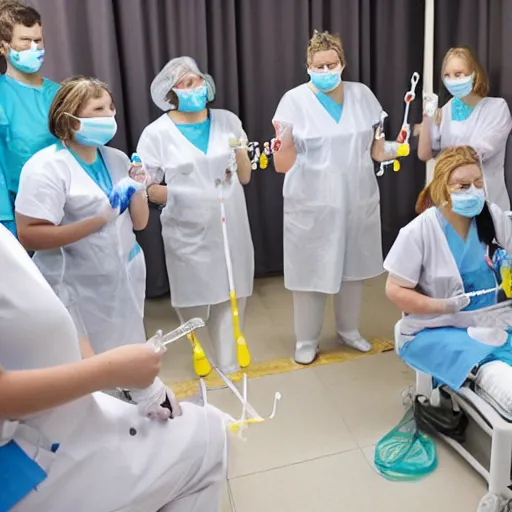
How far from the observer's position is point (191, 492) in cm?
112

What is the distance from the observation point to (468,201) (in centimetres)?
195

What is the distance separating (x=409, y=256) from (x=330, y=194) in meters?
0.63

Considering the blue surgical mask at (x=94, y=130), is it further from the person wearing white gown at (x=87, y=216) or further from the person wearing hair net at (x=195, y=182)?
the person wearing hair net at (x=195, y=182)

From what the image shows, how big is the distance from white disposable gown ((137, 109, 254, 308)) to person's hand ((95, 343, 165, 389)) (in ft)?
4.86

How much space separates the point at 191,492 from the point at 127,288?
107 cm

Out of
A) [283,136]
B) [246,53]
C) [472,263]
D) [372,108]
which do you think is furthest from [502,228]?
[246,53]

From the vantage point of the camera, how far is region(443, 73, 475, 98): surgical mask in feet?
8.45

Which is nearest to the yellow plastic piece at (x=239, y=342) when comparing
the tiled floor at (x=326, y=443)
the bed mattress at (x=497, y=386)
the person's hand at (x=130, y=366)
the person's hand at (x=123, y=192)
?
the tiled floor at (x=326, y=443)

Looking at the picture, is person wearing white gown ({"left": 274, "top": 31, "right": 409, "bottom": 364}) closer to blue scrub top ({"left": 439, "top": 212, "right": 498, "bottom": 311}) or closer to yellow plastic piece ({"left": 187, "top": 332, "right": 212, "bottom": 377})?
yellow plastic piece ({"left": 187, "top": 332, "right": 212, "bottom": 377})

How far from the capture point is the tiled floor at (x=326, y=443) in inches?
74.1

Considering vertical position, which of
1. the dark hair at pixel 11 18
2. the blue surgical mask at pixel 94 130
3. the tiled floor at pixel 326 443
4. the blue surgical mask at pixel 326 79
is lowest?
the tiled floor at pixel 326 443

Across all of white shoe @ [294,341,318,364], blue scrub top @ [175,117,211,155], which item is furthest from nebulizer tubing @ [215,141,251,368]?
white shoe @ [294,341,318,364]

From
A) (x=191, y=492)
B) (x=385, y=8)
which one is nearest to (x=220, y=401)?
(x=191, y=492)

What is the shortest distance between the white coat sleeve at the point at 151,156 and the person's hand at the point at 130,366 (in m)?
1.50
